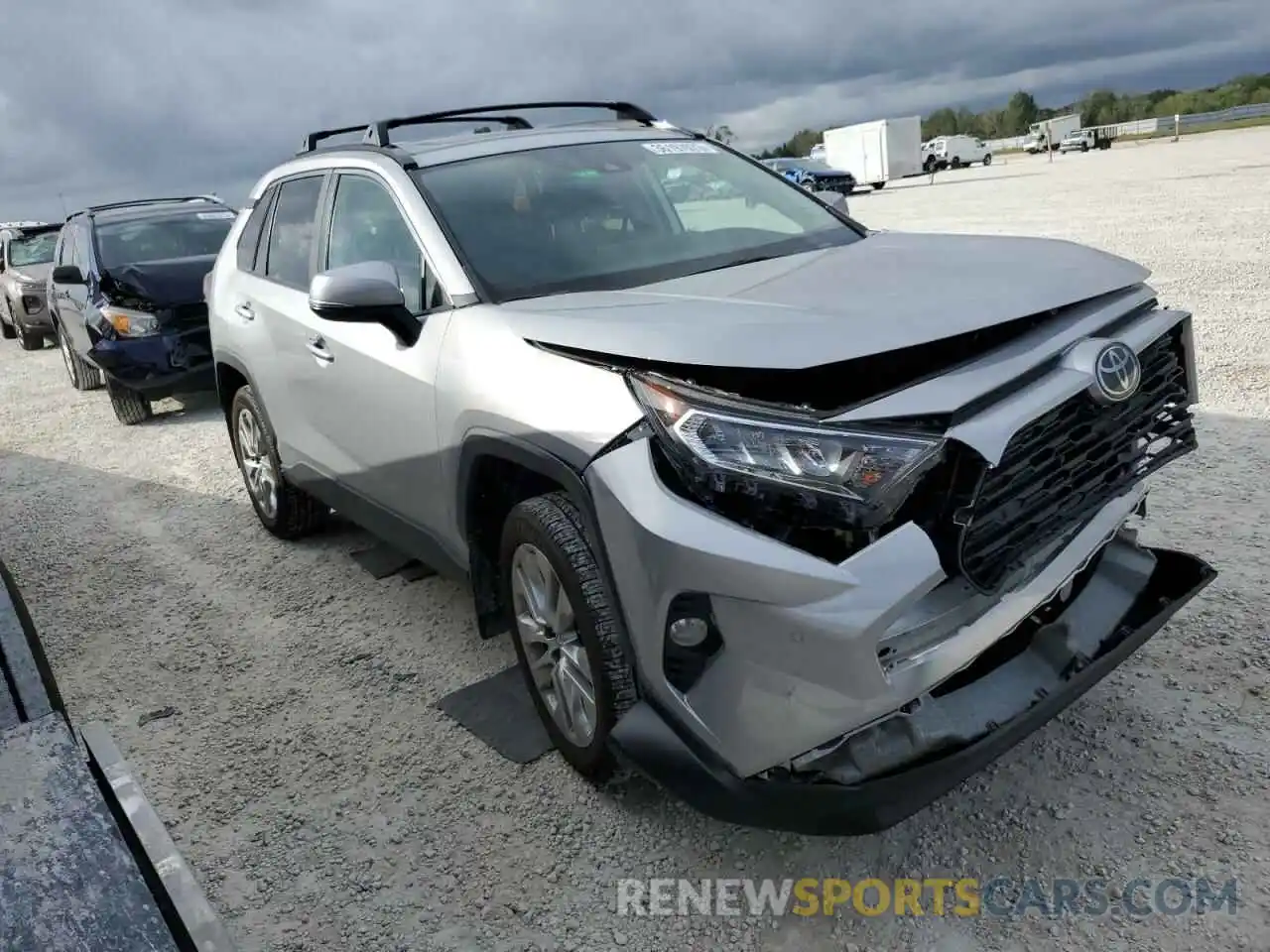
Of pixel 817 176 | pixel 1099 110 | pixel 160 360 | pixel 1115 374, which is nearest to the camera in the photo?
pixel 1115 374

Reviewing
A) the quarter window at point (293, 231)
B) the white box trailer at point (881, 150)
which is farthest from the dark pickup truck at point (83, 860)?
the white box trailer at point (881, 150)

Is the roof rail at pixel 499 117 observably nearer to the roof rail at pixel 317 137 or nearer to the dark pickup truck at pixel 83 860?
the roof rail at pixel 317 137

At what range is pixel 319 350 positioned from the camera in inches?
157

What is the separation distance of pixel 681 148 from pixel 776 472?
2371 millimetres

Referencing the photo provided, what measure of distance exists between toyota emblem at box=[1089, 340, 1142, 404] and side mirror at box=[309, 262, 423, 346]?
6.26 ft

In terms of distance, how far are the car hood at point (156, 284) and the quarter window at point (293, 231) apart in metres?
3.97

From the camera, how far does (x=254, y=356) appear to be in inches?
188

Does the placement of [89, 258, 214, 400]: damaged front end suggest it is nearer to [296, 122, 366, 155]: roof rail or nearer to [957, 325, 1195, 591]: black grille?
[296, 122, 366, 155]: roof rail

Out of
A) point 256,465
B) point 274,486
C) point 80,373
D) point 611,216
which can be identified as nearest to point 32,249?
point 80,373

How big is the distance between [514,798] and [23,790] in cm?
171

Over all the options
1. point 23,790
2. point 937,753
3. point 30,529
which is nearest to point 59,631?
point 30,529

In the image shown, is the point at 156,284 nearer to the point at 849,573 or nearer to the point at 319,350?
the point at 319,350

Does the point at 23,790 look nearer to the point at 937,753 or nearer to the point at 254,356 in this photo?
the point at 937,753

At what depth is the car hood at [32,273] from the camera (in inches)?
577
